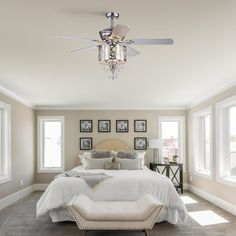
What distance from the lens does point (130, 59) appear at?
4.11m

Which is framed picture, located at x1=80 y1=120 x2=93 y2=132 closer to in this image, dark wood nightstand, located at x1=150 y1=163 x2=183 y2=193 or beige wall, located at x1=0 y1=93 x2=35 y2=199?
beige wall, located at x1=0 y1=93 x2=35 y2=199

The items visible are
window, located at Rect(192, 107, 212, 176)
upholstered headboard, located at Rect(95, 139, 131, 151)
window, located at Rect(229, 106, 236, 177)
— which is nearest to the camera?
window, located at Rect(229, 106, 236, 177)

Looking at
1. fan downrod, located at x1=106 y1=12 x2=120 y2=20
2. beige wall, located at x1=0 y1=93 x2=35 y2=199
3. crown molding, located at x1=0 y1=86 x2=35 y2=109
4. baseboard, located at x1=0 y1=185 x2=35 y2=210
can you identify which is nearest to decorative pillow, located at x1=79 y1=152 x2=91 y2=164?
beige wall, located at x1=0 y1=93 x2=35 y2=199

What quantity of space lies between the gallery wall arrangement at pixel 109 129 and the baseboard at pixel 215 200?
174 cm

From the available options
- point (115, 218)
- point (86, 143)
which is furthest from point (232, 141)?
point (86, 143)

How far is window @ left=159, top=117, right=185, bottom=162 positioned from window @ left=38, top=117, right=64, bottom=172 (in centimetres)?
284

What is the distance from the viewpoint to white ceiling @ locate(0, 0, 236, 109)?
2.59m

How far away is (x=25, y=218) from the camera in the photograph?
211 inches

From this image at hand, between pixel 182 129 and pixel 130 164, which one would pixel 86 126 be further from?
pixel 182 129

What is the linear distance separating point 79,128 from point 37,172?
1.67m

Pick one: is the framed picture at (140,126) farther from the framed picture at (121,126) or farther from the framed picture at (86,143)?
the framed picture at (86,143)

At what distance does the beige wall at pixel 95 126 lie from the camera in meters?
8.76

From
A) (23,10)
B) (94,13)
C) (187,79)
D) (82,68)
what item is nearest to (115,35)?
(94,13)

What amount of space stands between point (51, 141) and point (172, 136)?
3.42m
